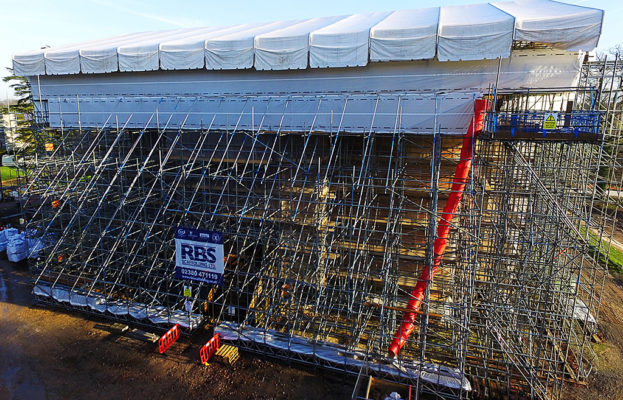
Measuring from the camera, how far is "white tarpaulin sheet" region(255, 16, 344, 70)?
12.4m

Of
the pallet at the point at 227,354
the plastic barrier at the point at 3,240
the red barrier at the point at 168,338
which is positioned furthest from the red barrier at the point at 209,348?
the plastic barrier at the point at 3,240

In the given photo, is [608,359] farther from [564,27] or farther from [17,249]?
[17,249]

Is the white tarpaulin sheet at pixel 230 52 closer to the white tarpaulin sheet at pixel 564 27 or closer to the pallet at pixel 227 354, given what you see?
the white tarpaulin sheet at pixel 564 27

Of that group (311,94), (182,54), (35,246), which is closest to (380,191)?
(311,94)

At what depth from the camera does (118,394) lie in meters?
9.10

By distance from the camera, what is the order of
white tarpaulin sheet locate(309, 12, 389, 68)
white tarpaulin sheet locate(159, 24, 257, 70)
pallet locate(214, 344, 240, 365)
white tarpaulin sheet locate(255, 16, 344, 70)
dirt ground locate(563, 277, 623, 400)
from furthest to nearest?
white tarpaulin sheet locate(159, 24, 257, 70), white tarpaulin sheet locate(255, 16, 344, 70), white tarpaulin sheet locate(309, 12, 389, 68), pallet locate(214, 344, 240, 365), dirt ground locate(563, 277, 623, 400)

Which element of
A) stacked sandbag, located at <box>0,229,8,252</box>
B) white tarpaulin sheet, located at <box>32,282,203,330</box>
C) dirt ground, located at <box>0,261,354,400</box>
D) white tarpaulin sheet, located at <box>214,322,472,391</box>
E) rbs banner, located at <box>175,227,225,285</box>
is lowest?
dirt ground, located at <box>0,261,354,400</box>

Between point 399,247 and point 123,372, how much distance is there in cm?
812

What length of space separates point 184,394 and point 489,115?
9958mm

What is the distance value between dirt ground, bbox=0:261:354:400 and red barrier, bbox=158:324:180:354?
16cm

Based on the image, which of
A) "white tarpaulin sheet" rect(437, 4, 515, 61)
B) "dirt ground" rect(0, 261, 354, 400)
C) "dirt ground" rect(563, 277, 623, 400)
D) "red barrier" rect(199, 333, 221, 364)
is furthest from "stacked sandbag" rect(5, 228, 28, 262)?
"dirt ground" rect(563, 277, 623, 400)

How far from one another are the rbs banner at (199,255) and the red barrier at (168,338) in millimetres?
1520

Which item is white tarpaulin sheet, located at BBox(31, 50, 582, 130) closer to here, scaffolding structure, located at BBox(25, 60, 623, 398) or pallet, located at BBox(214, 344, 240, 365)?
scaffolding structure, located at BBox(25, 60, 623, 398)

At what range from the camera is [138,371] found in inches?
389
